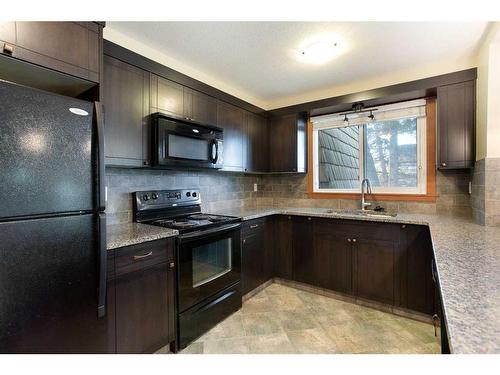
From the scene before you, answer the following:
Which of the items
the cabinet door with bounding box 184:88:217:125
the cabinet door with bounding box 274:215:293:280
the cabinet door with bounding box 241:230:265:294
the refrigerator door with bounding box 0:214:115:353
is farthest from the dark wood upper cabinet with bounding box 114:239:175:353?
the cabinet door with bounding box 274:215:293:280

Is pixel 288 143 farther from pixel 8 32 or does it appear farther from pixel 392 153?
pixel 8 32

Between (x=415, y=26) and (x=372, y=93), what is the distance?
0.88m

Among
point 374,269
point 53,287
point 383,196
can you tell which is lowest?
point 374,269

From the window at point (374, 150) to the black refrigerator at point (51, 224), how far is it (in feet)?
8.91

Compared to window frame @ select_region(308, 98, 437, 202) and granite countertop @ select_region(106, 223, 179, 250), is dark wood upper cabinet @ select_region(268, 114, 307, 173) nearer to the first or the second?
window frame @ select_region(308, 98, 437, 202)

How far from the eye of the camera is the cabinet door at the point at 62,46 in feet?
4.00

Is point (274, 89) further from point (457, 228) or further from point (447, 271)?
point (447, 271)

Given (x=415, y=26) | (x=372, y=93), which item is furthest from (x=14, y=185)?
(x=372, y=93)

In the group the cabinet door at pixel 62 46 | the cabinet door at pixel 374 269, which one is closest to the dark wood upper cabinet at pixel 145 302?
the cabinet door at pixel 62 46

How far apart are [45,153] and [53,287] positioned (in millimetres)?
642

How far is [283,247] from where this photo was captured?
302 cm

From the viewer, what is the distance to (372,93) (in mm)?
2668

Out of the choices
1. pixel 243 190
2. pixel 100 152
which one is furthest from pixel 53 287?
pixel 243 190

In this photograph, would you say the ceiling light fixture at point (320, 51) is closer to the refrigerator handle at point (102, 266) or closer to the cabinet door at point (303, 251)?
the cabinet door at point (303, 251)
